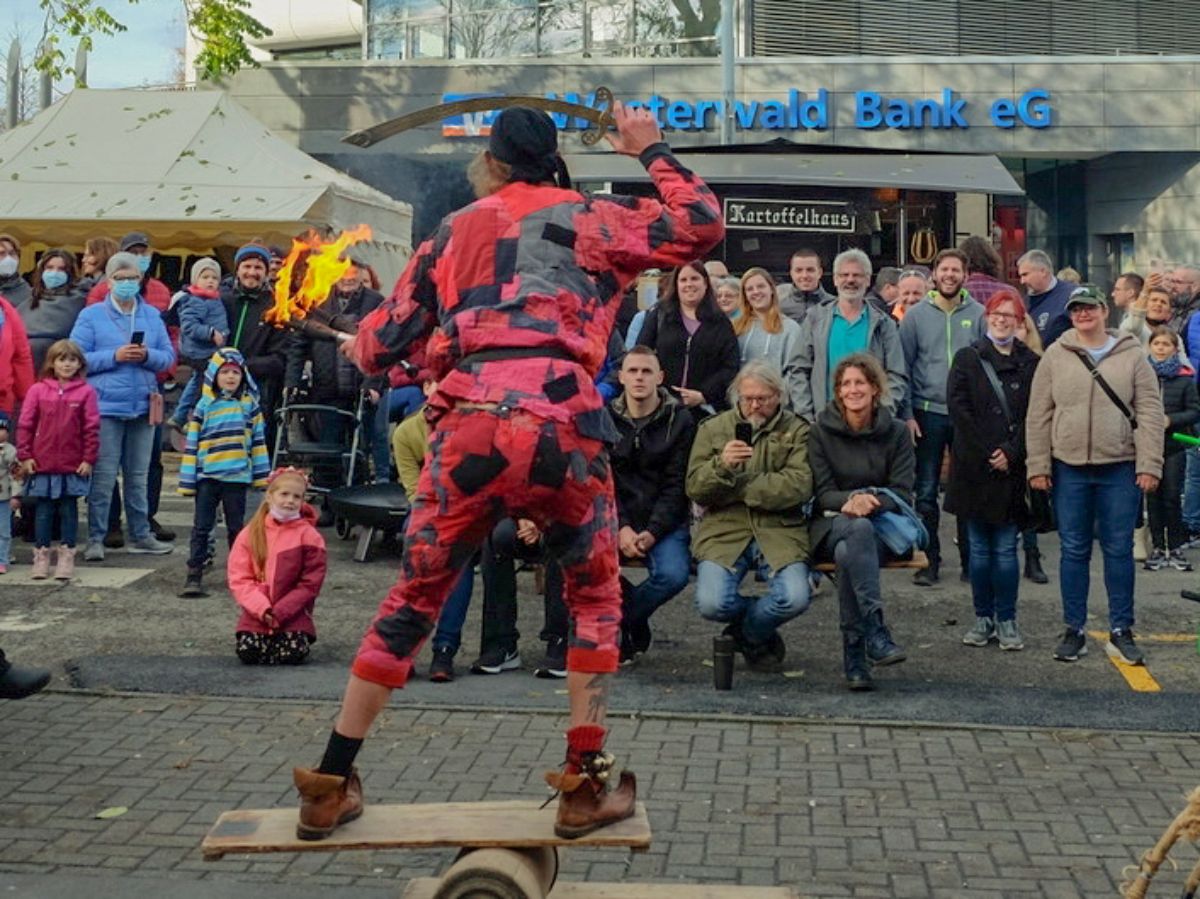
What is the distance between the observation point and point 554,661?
7.91 meters

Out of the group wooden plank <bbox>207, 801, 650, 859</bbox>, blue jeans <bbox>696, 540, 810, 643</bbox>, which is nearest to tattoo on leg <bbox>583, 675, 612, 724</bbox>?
wooden plank <bbox>207, 801, 650, 859</bbox>

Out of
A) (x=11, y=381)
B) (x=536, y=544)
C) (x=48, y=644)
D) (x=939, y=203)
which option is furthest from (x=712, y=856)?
(x=939, y=203)

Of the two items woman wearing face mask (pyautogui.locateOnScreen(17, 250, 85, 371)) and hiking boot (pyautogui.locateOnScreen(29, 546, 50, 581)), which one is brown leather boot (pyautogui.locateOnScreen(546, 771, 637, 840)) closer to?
hiking boot (pyautogui.locateOnScreen(29, 546, 50, 581))

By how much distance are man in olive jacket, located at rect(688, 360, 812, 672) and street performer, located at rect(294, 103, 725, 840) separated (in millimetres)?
3042

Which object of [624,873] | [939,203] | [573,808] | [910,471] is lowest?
[624,873]

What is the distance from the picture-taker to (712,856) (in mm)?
5363

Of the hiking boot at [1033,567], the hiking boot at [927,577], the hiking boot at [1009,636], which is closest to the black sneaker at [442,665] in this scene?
the hiking boot at [1009,636]

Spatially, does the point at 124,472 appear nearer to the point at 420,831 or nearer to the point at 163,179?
the point at 163,179

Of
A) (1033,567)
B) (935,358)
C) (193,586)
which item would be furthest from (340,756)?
(1033,567)

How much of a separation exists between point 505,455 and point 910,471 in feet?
13.1

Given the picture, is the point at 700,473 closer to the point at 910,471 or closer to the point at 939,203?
the point at 910,471

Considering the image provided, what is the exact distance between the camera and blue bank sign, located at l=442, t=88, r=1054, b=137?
28.0m

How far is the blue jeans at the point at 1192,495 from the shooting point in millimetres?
11188

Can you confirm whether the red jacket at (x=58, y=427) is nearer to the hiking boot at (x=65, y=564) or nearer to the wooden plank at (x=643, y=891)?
the hiking boot at (x=65, y=564)
